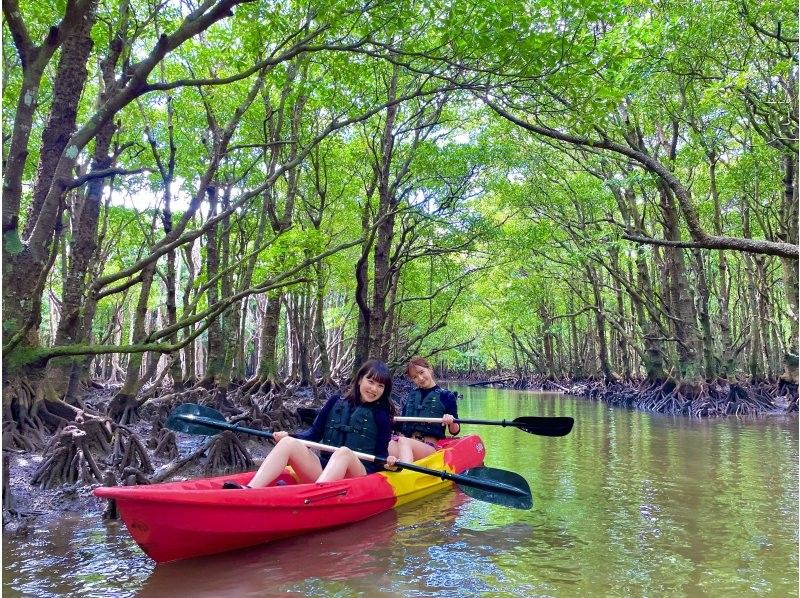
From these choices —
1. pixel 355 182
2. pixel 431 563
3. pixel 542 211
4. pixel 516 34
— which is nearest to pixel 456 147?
pixel 355 182

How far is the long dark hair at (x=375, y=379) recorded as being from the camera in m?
5.39

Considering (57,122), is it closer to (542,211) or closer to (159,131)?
(159,131)

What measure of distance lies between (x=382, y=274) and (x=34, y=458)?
7.78 meters

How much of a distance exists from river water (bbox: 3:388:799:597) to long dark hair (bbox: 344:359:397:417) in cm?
105

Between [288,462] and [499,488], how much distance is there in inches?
72.0

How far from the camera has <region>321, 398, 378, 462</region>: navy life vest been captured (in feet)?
18.2

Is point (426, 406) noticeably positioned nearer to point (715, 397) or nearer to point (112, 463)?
point (112, 463)

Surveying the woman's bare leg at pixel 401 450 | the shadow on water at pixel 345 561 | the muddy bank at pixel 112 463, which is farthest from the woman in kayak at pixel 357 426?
the muddy bank at pixel 112 463

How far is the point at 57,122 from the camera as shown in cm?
512

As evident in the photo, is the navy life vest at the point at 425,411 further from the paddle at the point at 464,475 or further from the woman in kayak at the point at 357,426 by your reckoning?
the woman in kayak at the point at 357,426

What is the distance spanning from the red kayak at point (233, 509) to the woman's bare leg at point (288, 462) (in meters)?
0.12

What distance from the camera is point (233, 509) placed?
4105 millimetres

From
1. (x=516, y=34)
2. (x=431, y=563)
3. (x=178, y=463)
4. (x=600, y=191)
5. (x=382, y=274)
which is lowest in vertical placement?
(x=431, y=563)

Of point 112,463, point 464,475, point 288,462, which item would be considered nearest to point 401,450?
point 464,475
